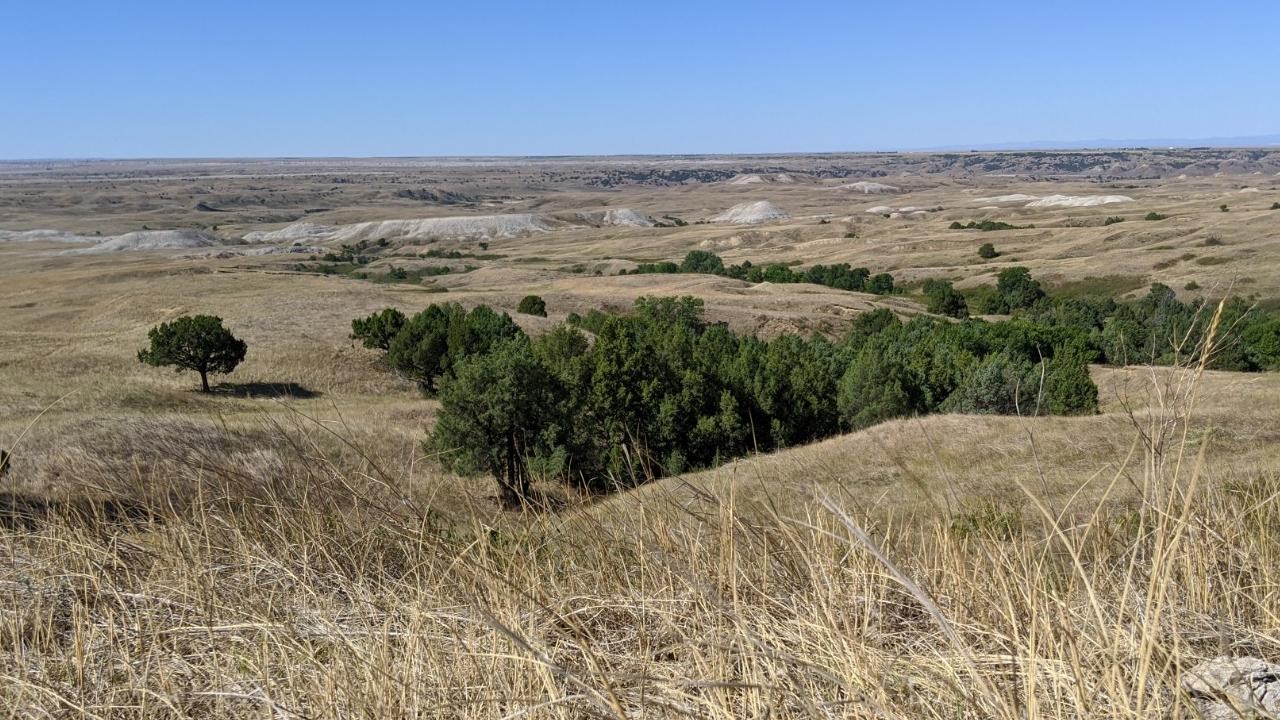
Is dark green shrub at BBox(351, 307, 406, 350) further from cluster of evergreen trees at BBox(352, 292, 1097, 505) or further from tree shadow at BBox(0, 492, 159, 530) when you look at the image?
tree shadow at BBox(0, 492, 159, 530)

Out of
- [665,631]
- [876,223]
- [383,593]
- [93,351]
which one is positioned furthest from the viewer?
[876,223]

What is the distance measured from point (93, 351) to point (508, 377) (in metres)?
30.3

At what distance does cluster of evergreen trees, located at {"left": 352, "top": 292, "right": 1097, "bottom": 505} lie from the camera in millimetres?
30953

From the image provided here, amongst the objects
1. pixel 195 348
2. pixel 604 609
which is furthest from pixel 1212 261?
pixel 604 609

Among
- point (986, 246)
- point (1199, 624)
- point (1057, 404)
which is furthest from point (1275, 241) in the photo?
point (1199, 624)

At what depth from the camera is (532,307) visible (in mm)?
65625

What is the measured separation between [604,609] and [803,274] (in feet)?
330

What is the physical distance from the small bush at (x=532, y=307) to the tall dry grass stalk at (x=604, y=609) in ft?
200

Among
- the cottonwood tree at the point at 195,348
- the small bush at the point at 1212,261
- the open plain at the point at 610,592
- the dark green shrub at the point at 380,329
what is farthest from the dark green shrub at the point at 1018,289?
the open plain at the point at 610,592

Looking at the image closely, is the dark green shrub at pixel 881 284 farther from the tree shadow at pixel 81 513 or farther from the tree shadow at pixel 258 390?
the tree shadow at pixel 81 513

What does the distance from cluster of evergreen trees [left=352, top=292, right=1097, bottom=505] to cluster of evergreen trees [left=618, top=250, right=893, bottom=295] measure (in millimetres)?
43840

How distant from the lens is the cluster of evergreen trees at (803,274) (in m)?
97.1

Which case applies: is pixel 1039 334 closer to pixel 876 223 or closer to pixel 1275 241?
pixel 1275 241

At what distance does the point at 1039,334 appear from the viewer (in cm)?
5441
